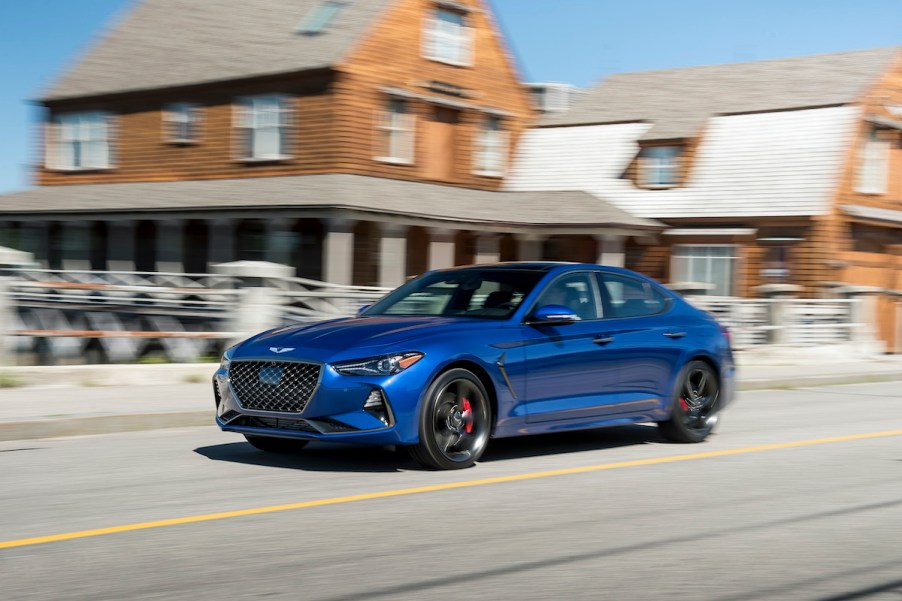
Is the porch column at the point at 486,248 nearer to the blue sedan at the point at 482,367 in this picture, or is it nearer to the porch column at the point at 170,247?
the porch column at the point at 170,247

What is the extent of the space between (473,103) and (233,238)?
7418mm

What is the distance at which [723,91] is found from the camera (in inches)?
1426

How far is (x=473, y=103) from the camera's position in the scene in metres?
33.3

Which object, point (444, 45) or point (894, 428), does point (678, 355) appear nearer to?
point (894, 428)

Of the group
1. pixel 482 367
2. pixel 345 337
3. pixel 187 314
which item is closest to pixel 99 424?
pixel 345 337

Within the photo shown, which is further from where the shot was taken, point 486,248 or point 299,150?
point 486,248

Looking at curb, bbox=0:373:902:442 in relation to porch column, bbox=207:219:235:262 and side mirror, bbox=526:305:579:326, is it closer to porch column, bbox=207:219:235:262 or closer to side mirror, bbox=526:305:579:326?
side mirror, bbox=526:305:579:326

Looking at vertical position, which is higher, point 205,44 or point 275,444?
point 205,44

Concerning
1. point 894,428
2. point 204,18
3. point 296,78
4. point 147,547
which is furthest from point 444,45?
point 147,547

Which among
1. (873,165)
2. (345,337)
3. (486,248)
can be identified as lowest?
(486,248)

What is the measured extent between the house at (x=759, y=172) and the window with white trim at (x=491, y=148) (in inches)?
24.3

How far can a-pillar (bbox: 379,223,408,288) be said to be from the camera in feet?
98.3

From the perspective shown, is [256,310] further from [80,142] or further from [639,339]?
[80,142]

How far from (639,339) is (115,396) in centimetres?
587
